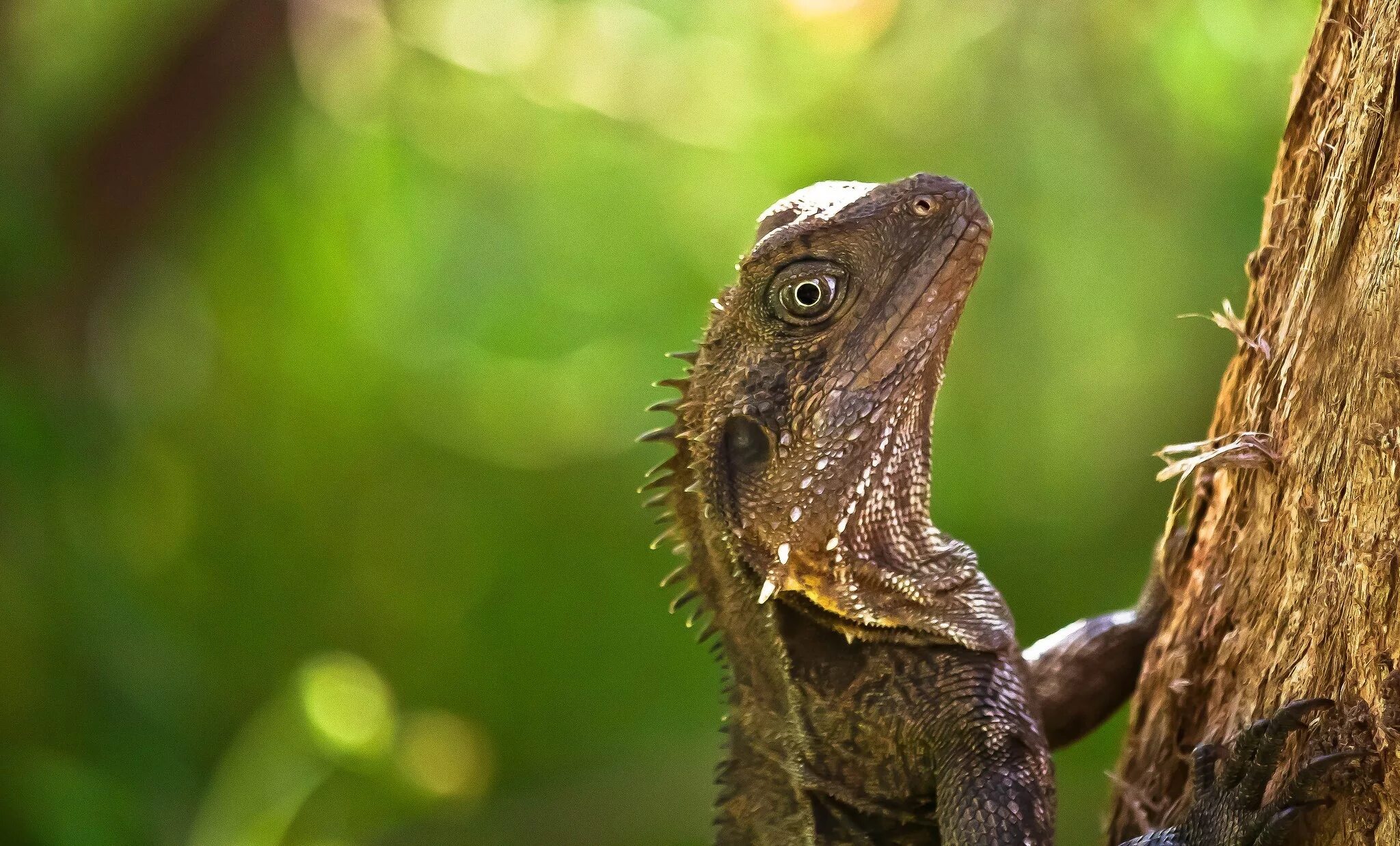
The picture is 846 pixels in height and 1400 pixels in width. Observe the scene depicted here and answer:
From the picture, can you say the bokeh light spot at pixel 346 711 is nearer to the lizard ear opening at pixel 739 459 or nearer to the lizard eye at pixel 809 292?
the lizard ear opening at pixel 739 459

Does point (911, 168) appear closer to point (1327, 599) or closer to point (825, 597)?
point (825, 597)

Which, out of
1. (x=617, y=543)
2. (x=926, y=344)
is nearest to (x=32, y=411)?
(x=617, y=543)

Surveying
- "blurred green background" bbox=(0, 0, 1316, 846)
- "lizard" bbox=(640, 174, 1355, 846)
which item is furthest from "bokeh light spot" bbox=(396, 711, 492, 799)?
"lizard" bbox=(640, 174, 1355, 846)

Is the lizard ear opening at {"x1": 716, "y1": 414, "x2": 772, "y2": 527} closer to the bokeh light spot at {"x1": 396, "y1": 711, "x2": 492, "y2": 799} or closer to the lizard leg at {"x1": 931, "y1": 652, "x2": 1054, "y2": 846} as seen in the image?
the lizard leg at {"x1": 931, "y1": 652, "x2": 1054, "y2": 846}

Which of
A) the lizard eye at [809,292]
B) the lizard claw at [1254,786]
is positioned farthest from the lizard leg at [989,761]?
the lizard eye at [809,292]

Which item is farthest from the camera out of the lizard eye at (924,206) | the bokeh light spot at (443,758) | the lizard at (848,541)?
the bokeh light spot at (443,758)

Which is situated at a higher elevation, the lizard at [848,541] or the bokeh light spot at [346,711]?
the bokeh light spot at [346,711]
